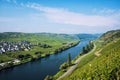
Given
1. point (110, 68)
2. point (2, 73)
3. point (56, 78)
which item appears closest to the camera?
point (110, 68)

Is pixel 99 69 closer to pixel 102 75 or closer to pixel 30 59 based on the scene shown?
pixel 102 75

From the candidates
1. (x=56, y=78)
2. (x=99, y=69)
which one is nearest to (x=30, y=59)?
(x=56, y=78)

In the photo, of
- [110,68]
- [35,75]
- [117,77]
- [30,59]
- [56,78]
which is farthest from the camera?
[30,59]

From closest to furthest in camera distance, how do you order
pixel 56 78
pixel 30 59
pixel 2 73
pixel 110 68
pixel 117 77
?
pixel 117 77 < pixel 110 68 < pixel 56 78 < pixel 2 73 < pixel 30 59

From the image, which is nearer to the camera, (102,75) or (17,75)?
(102,75)

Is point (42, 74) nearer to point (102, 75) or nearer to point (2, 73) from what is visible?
point (2, 73)

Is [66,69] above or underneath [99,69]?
underneath

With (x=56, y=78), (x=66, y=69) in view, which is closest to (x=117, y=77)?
(x=56, y=78)

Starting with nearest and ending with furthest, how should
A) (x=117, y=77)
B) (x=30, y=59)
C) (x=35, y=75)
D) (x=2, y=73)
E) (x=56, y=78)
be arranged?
(x=117, y=77) → (x=56, y=78) → (x=35, y=75) → (x=2, y=73) → (x=30, y=59)

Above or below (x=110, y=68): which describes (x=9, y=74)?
below
